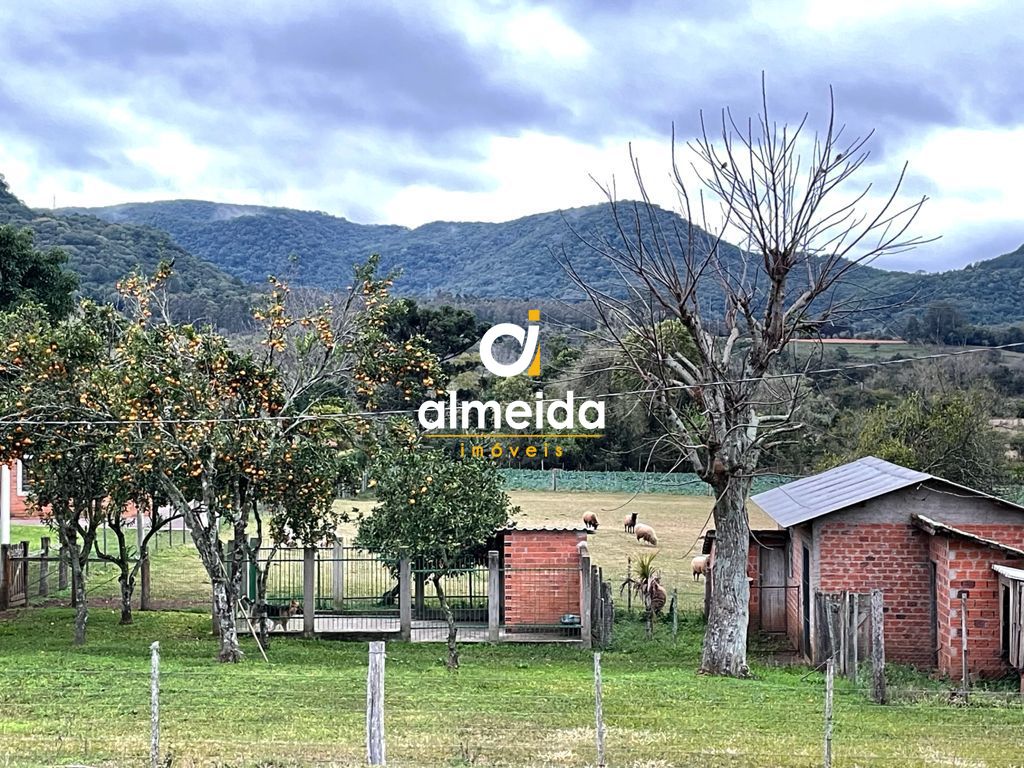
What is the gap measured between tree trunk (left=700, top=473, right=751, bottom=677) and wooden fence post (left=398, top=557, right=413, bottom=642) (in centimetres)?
633

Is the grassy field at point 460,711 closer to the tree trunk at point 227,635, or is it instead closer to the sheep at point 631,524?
the tree trunk at point 227,635

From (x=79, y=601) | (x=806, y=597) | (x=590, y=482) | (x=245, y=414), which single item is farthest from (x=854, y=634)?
(x=590, y=482)

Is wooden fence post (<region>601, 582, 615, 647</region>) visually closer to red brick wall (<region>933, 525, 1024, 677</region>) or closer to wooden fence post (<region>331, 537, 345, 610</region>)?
wooden fence post (<region>331, 537, 345, 610</region>)

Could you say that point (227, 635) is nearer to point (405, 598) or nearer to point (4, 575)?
point (405, 598)

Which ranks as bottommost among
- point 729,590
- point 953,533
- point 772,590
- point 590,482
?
point 772,590

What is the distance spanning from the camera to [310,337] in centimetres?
2147

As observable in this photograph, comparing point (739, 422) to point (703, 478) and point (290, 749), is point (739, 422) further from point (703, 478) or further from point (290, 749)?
point (290, 749)

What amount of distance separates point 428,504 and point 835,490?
8006mm

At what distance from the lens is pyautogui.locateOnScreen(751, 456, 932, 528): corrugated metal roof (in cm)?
2091

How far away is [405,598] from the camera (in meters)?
23.5

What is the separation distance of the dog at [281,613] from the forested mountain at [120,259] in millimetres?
61684

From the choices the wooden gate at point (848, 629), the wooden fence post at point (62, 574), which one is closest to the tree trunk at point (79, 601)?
the wooden fence post at point (62, 574)

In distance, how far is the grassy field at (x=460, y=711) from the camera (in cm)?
1218

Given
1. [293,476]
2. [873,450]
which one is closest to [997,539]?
[293,476]
